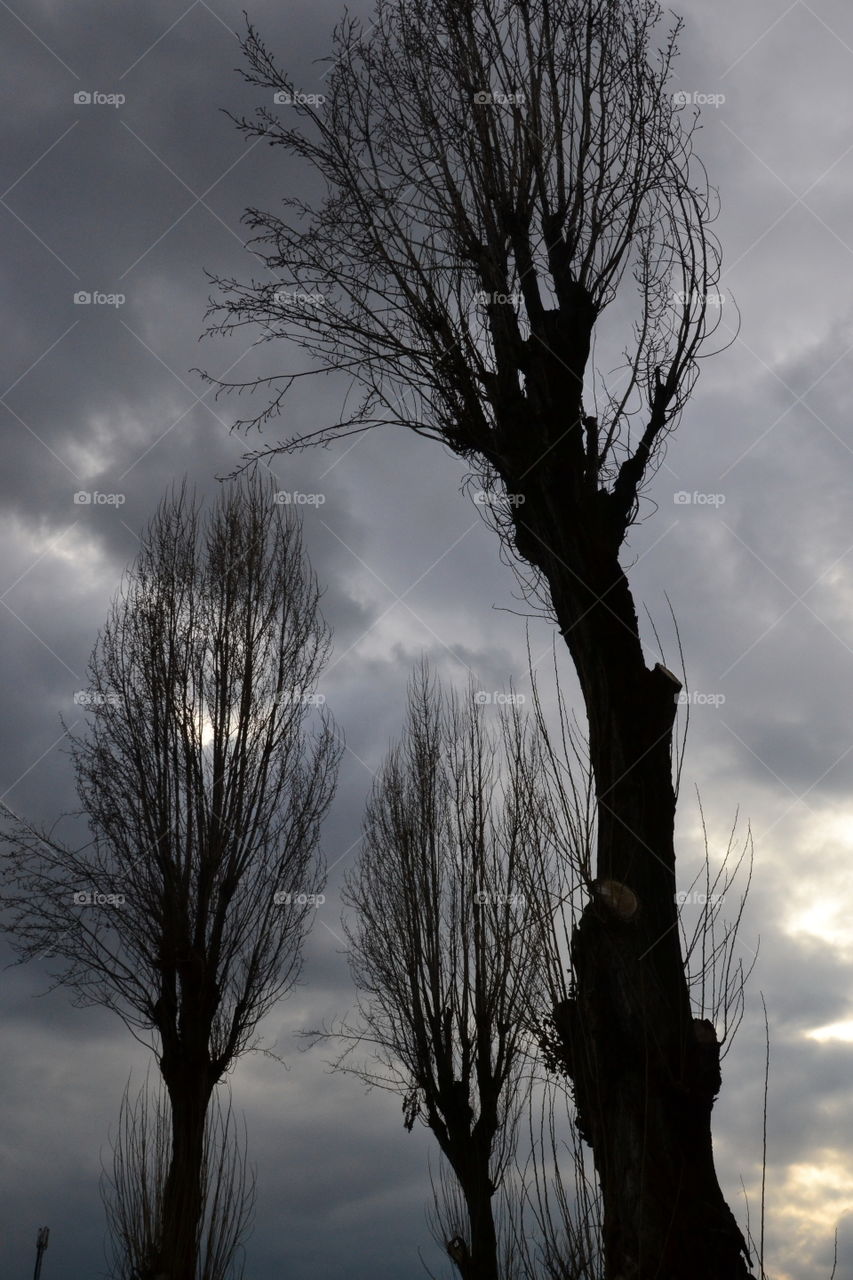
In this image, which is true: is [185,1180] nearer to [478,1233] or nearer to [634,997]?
[478,1233]

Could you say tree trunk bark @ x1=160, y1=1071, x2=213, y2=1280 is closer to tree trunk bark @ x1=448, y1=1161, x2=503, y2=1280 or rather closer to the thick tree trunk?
tree trunk bark @ x1=448, y1=1161, x2=503, y2=1280

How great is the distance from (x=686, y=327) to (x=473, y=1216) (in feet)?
27.0

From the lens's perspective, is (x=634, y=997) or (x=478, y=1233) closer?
(x=634, y=997)

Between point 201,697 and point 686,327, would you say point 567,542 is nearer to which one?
point 686,327

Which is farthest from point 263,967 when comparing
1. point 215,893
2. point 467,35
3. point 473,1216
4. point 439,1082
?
point 467,35

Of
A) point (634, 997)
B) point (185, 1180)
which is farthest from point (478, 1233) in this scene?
point (634, 997)

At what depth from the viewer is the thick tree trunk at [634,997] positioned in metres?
3.13

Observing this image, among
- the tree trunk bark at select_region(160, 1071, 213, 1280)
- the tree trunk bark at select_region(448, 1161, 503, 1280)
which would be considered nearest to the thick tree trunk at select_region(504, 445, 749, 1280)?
the tree trunk bark at select_region(160, 1071, 213, 1280)

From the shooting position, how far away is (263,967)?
30.9 feet

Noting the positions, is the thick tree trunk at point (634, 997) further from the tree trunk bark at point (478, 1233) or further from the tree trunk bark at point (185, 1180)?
the tree trunk bark at point (478, 1233)

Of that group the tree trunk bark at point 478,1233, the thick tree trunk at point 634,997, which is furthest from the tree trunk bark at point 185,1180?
Result: the thick tree trunk at point 634,997

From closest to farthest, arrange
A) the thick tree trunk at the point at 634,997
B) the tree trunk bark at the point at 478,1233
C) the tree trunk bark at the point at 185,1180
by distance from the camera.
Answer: the thick tree trunk at the point at 634,997 < the tree trunk bark at the point at 185,1180 < the tree trunk bark at the point at 478,1233

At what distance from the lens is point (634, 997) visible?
3400 millimetres

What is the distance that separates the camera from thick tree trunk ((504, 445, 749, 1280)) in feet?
10.3
